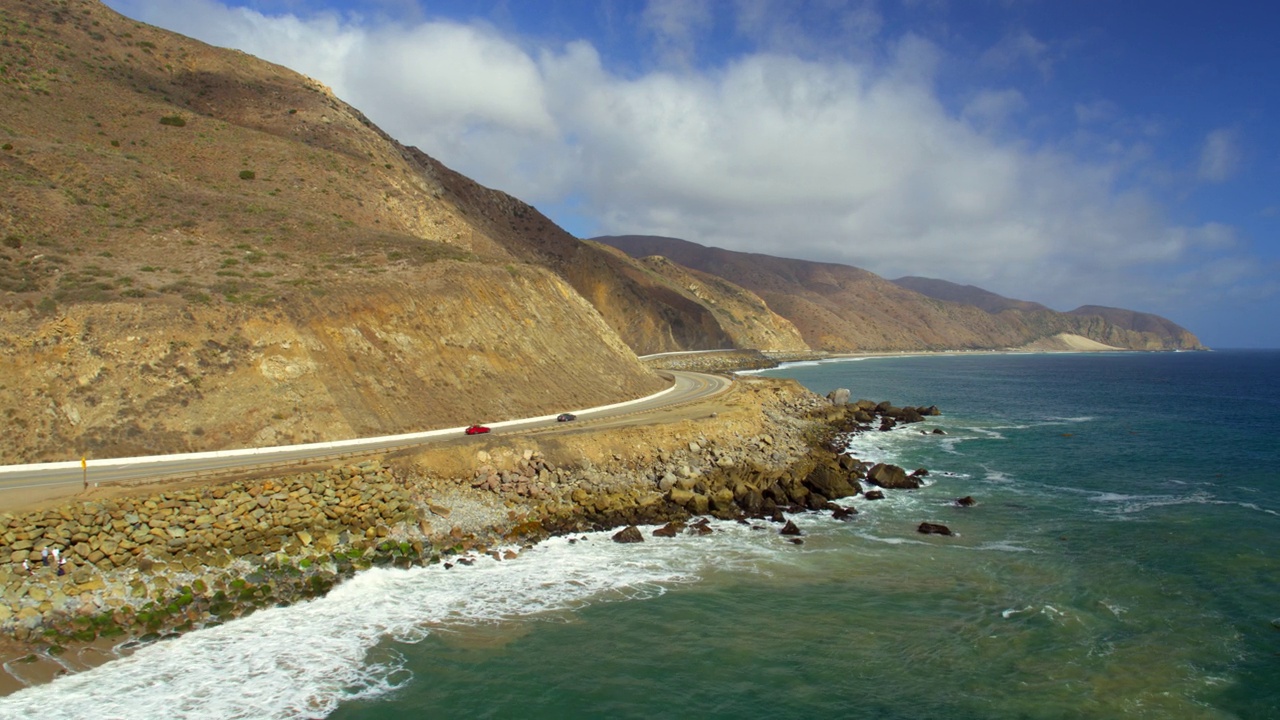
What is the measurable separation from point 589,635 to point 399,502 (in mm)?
10329

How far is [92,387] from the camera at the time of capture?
27.8 meters

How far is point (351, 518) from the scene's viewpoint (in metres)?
23.9

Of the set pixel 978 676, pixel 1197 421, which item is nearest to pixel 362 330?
pixel 978 676

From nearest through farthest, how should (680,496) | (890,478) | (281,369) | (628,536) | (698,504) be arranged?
(628,536)
(698,504)
(680,496)
(281,369)
(890,478)

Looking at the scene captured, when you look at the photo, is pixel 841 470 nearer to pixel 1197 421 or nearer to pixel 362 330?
pixel 362 330

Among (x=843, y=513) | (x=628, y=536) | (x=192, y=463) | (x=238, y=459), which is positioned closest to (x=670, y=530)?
(x=628, y=536)

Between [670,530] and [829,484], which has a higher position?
[829,484]

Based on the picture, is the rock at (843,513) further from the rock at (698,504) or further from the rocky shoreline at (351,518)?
the rock at (698,504)

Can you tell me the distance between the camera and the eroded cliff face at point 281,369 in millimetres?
27219

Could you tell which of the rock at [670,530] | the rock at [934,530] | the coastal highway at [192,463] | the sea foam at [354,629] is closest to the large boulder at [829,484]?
the rock at [934,530]

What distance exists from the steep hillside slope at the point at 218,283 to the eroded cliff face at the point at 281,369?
93 mm

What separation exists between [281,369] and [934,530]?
29110 millimetres

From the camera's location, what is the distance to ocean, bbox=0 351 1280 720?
15117 millimetres

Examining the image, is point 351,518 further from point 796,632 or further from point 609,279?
point 609,279
